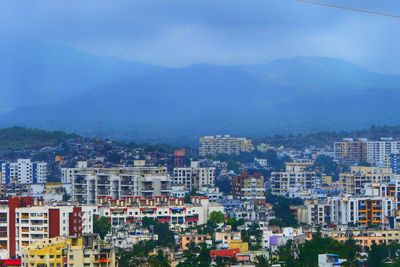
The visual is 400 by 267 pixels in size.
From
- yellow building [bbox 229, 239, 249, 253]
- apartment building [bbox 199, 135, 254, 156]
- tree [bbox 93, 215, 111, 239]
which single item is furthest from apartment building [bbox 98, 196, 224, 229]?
apartment building [bbox 199, 135, 254, 156]

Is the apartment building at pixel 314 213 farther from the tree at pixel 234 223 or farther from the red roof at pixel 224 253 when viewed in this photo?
the red roof at pixel 224 253

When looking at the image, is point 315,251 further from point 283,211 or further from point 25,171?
point 25,171

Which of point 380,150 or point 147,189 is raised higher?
point 380,150

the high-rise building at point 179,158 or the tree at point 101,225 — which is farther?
the high-rise building at point 179,158

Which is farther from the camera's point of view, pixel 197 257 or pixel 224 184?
pixel 224 184

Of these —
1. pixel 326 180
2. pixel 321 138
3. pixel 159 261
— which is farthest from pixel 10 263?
pixel 321 138

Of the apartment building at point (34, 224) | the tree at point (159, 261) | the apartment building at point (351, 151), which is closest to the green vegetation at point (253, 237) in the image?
the apartment building at point (34, 224)
